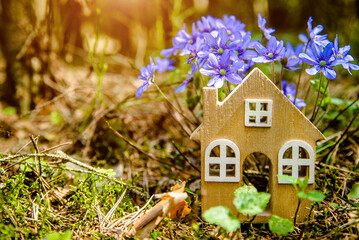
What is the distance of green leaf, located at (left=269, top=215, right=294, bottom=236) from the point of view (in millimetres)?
1224

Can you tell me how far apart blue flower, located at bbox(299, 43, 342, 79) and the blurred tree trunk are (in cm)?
216

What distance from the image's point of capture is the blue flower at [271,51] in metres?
1.46

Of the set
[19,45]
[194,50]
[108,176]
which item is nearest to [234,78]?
[194,50]

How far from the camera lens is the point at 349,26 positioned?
3904mm

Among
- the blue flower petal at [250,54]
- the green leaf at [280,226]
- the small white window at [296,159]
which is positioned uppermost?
the blue flower petal at [250,54]

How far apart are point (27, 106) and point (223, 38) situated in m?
1.90

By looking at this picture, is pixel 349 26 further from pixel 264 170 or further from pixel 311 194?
pixel 311 194

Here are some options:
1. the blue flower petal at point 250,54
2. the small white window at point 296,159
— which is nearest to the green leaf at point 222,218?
the small white window at point 296,159

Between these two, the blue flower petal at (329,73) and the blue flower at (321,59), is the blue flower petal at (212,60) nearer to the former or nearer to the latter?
the blue flower at (321,59)

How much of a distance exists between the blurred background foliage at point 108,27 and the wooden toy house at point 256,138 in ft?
3.95

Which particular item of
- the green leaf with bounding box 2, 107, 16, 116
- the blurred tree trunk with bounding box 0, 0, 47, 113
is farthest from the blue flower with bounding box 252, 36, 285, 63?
the green leaf with bounding box 2, 107, 16, 116

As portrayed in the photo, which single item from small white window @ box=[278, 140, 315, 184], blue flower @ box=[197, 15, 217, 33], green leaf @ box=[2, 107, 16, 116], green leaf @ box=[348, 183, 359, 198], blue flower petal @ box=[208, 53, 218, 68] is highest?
blue flower @ box=[197, 15, 217, 33]

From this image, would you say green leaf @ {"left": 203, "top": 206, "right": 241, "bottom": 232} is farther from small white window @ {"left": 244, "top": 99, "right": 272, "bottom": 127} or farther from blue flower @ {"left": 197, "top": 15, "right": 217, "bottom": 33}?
blue flower @ {"left": 197, "top": 15, "right": 217, "bottom": 33}

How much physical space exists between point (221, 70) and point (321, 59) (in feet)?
1.63
